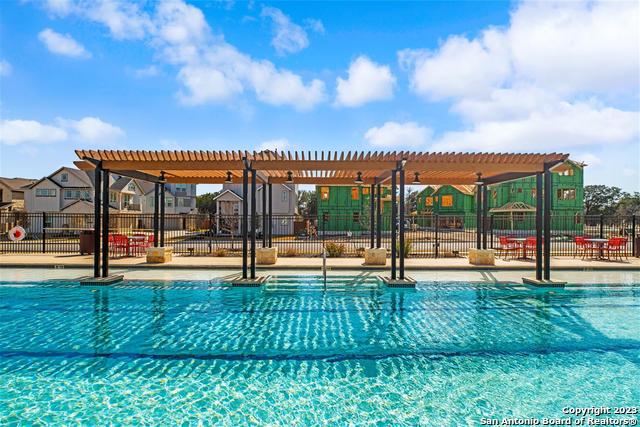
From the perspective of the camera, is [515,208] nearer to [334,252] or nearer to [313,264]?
[334,252]

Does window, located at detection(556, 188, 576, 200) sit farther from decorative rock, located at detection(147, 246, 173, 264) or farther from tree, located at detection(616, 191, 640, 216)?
decorative rock, located at detection(147, 246, 173, 264)

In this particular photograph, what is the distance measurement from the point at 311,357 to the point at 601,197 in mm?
95766

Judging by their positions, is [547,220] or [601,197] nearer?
[547,220]

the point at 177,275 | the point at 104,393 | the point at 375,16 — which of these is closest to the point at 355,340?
the point at 104,393

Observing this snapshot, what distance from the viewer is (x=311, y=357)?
522cm

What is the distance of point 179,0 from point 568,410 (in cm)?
1171

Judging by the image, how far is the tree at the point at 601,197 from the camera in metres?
73.8

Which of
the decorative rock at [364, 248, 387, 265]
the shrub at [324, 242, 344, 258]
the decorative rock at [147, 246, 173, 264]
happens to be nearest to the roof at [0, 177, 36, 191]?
the decorative rock at [147, 246, 173, 264]

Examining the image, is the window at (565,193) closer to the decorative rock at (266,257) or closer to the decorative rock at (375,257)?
the decorative rock at (375,257)

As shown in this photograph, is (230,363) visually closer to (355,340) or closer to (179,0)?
(355,340)

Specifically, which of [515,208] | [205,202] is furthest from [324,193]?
[205,202]

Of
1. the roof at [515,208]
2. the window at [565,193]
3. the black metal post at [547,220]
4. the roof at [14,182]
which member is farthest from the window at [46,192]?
the window at [565,193]

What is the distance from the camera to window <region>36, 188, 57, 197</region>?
41156 millimetres

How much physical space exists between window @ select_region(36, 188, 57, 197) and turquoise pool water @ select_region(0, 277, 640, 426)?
132 ft
